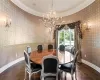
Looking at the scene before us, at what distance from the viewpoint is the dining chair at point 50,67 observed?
2.36m

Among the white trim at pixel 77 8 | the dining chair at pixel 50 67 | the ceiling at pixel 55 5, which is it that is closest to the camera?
the dining chair at pixel 50 67

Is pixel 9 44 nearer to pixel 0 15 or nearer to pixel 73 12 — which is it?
pixel 0 15

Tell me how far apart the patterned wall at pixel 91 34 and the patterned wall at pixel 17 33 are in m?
3.08

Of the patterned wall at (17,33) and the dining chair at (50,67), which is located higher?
the patterned wall at (17,33)

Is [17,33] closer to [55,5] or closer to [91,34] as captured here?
[55,5]

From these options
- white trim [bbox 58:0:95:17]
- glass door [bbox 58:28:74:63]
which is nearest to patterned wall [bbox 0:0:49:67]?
glass door [bbox 58:28:74:63]

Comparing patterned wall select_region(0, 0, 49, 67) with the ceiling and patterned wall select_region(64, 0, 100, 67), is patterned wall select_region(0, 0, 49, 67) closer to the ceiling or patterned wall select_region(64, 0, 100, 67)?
the ceiling

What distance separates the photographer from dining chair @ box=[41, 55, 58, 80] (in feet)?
7.73

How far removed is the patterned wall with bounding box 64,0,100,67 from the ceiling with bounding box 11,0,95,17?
371 millimetres

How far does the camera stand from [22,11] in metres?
6.37

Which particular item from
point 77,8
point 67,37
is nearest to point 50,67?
point 77,8

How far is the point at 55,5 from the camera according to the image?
606cm

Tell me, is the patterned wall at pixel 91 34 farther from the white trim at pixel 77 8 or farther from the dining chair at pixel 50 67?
the dining chair at pixel 50 67

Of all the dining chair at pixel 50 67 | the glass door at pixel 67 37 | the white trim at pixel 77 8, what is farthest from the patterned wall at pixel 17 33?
the dining chair at pixel 50 67
